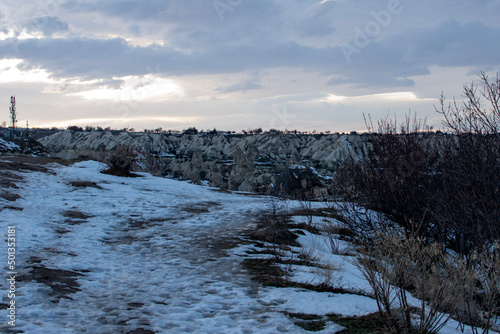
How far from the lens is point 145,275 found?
5.27 meters

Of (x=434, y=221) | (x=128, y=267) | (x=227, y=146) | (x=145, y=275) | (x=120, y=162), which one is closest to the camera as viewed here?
(x=145, y=275)

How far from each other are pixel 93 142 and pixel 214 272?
306 feet

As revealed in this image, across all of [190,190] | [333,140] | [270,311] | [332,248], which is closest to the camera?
[270,311]

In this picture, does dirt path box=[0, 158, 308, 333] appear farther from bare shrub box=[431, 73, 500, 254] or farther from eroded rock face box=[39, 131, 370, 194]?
eroded rock face box=[39, 131, 370, 194]

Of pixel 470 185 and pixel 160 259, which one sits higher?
pixel 470 185

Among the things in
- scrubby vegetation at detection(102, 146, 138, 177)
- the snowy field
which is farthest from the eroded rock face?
the snowy field

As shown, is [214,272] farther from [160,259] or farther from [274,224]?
[274,224]

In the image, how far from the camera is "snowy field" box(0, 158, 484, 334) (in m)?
3.75

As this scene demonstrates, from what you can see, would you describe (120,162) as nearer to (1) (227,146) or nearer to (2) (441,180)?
(2) (441,180)

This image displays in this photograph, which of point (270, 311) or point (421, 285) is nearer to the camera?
point (421, 285)

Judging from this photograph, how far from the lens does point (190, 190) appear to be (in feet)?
52.0

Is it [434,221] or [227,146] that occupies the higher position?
[227,146]

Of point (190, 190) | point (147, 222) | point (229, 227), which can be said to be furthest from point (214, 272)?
point (190, 190)

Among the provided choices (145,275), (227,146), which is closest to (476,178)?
(145,275)
